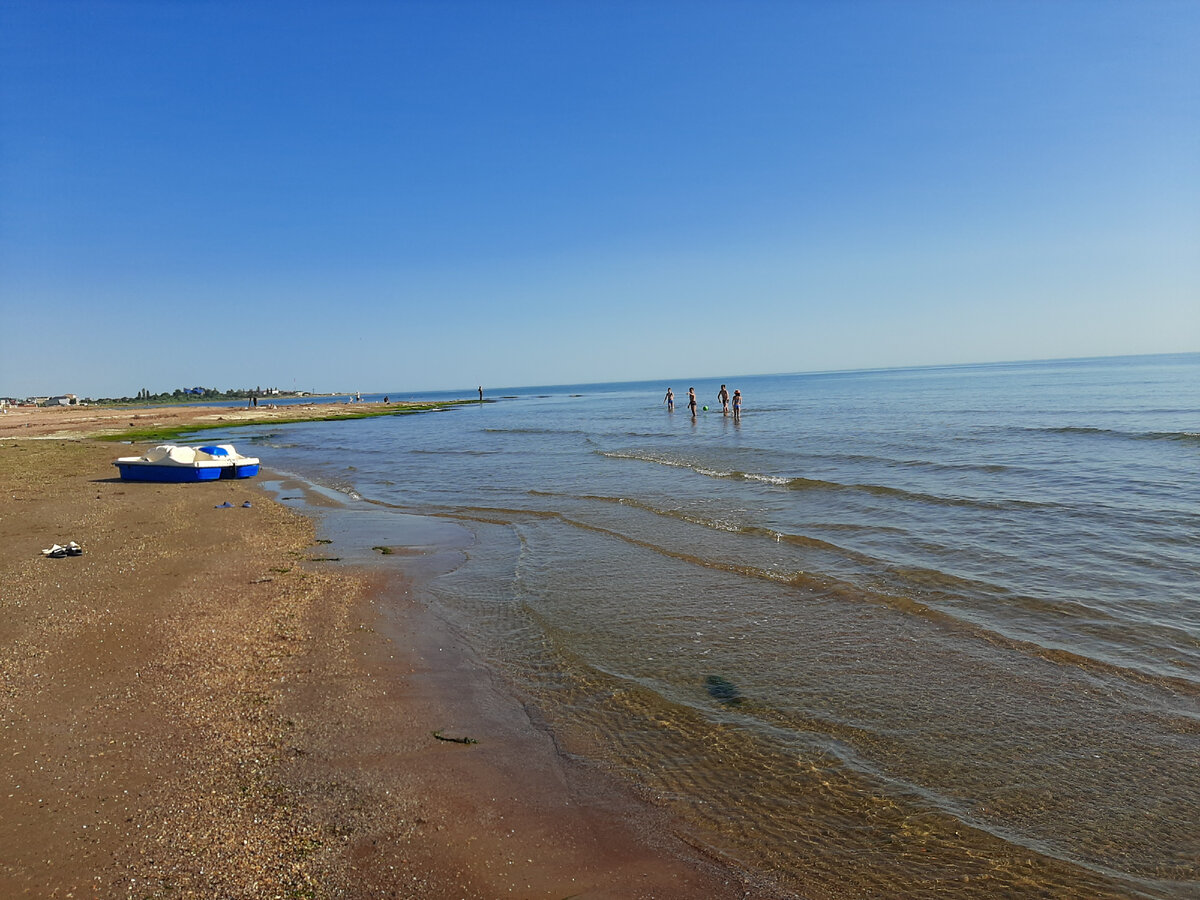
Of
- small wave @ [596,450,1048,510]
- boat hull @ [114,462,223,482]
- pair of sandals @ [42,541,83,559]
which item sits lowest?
small wave @ [596,450,1048,510]

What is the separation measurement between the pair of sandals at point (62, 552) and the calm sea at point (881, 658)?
7.76 metres

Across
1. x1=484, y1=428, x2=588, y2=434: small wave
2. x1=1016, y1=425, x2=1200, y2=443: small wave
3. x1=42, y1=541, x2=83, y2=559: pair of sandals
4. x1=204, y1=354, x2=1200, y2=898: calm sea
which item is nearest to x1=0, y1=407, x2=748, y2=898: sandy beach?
x1=204, y1=354, x2=1200, y2=898: calm sea

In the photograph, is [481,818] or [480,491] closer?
[481,818]

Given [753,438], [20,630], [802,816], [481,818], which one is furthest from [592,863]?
[753,438]

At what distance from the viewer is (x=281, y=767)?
6043mm

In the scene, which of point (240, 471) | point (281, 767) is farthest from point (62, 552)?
point (240, 471)

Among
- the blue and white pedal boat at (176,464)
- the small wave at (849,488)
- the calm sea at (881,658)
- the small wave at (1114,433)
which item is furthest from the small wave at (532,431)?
the calm sea at (881,658)

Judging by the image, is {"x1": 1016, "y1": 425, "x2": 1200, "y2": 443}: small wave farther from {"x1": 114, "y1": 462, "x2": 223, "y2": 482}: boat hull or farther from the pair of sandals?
{"x1": 114, "y1": 462, "x2": 223, "y2": 482}: boat hull

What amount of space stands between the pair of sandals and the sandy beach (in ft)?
6.97

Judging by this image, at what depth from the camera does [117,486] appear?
25.0 m

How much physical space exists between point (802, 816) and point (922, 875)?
3.18 feet

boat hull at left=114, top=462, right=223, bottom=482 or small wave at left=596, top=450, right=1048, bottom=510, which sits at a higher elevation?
boat hull at left=114, top=462, right=223, bottom=482

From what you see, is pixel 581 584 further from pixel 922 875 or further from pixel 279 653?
pixel 922 875

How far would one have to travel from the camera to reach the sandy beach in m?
4.70
